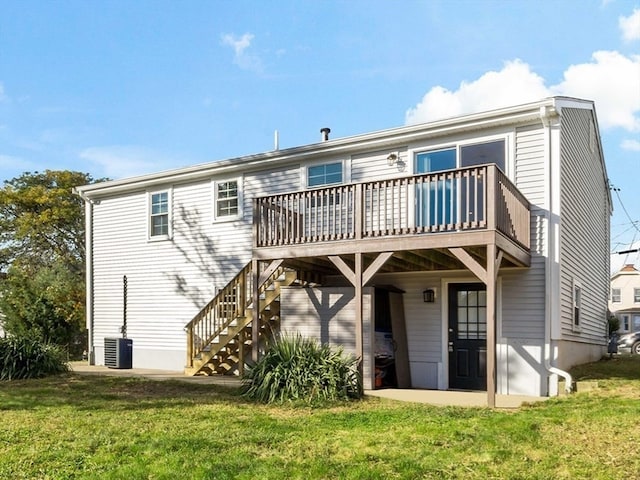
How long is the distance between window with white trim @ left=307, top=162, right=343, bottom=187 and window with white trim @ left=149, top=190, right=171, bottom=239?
417 cm

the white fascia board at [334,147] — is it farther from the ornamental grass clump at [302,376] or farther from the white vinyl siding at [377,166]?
the ornamental grass clump at [302,376]

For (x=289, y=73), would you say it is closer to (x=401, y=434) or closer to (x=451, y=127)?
(x=451, y=127)

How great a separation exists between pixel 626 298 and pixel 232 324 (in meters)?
32.0

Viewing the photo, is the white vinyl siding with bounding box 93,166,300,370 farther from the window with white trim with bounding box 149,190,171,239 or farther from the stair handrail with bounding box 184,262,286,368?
the stair handrail with bounding box 184,262,286,368

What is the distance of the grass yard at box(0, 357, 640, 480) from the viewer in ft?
16.3

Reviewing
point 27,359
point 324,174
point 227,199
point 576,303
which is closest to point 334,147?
point 324,174

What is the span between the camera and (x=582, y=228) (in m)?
12.4

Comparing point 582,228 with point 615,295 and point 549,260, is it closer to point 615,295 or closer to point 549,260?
point 549,260

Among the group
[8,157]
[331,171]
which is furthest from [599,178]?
[8,157]

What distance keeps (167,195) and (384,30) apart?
22.3ft

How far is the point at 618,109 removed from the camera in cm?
2128

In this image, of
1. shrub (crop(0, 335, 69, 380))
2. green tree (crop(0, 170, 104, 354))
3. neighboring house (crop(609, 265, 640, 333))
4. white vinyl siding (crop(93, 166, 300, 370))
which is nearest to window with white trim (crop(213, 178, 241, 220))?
white vinyl siding (crop(93, 166, 300, 370))

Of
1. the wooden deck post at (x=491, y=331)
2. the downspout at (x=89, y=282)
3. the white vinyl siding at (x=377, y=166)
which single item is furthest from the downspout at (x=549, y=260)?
the downspout at (x=89, y=282)

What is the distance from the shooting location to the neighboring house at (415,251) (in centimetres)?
931
